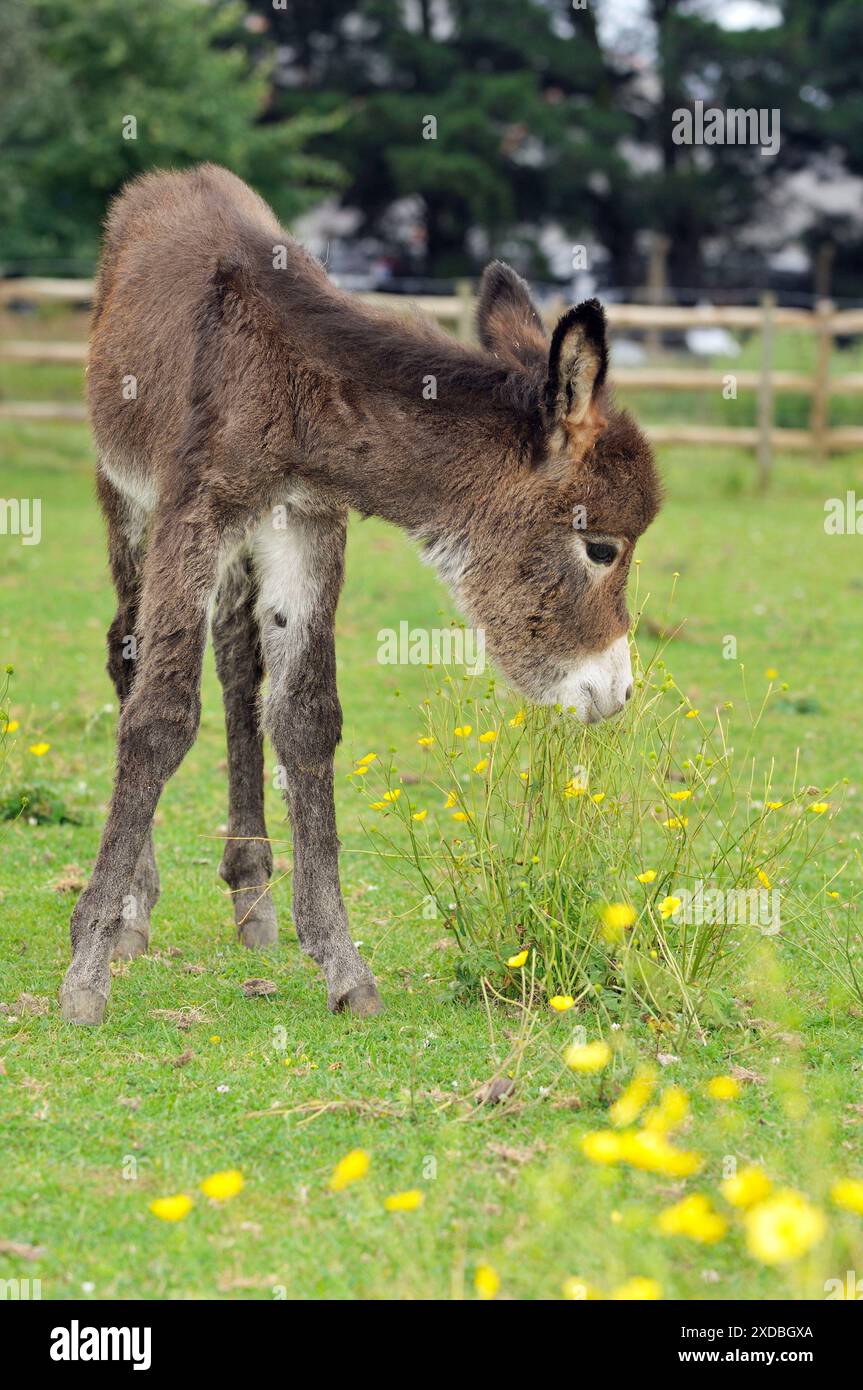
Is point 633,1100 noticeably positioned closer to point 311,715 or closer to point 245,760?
point 311,715

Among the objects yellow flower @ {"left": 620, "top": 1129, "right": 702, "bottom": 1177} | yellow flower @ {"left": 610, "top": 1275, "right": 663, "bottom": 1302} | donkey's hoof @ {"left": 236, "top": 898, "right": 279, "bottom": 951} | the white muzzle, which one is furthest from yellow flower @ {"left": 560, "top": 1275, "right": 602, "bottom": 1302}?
donkey's hoof @ {"left": 236, "top": 898, "right": 279, "bottom": 951}

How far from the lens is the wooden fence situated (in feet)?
61.9

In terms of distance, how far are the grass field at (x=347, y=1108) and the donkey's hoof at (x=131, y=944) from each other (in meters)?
0.07

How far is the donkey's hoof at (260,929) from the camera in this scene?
5.68m

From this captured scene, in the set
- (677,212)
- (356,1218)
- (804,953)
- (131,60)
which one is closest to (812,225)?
(677,212)

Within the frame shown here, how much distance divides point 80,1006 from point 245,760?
1258 mm

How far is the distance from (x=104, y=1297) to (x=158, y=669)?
2.00m

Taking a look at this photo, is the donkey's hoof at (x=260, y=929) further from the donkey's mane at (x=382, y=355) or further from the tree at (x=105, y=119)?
the tree at (x=105, y=119)

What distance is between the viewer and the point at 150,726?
4.77 metres

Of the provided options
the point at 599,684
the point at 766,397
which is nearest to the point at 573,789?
the point at 599,684

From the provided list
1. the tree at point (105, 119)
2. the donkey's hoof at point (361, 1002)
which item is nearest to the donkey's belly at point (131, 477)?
the donkey's hoof at point (361, 1002)
